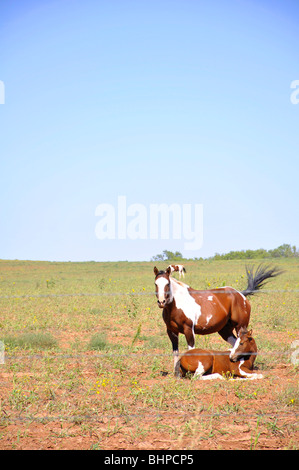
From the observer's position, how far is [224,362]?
7660 millimetres

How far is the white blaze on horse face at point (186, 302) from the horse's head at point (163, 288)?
183 mm

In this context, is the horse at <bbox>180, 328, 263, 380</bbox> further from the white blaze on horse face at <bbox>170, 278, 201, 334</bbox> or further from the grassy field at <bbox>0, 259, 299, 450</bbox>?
the white blaze on horse face at <bbox>170, 278, 201, 334</bbox>

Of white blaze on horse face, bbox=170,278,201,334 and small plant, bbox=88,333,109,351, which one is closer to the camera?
white blaze on horse face, bbox=170,278,201,334

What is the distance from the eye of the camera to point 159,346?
9945 mm

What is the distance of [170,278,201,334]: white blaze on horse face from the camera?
298 inches

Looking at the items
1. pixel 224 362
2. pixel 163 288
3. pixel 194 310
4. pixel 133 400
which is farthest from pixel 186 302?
pixel 133 400

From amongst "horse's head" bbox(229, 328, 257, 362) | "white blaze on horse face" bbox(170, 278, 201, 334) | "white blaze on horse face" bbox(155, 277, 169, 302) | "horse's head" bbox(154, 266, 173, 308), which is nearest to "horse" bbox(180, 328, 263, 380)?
"horse's head" bbox(229, 328, 257, 362)

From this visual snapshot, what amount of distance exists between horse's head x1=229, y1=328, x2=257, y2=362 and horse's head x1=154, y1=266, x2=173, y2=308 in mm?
1435

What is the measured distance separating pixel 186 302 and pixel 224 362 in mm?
1183
